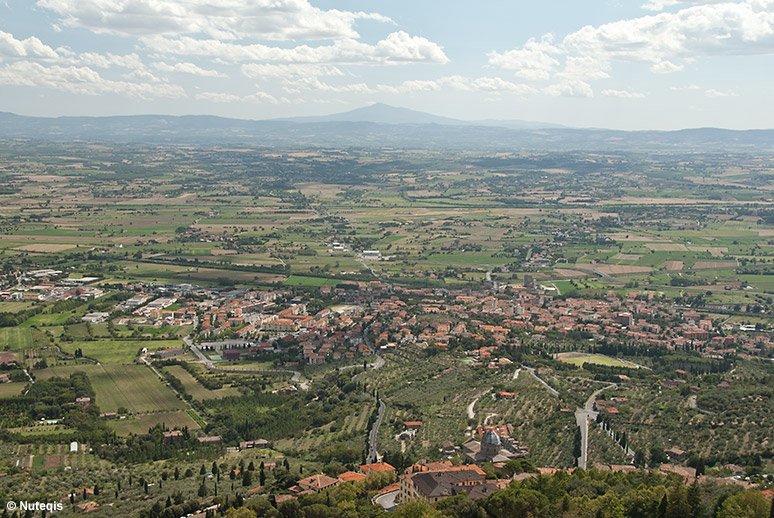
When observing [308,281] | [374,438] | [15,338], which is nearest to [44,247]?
[308,281]

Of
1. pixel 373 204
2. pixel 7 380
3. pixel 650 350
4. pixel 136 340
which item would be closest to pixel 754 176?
pixel 373 204

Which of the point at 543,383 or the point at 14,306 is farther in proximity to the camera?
the point at 14,306

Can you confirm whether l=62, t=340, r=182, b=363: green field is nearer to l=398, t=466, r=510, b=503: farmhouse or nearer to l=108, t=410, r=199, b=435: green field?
l=108, t=410, r=199, b=435: green field

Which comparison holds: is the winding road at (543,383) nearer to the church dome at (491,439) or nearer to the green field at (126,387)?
the church dome at (491,439)

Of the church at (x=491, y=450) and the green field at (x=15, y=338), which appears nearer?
the church at (x=491, y=450)

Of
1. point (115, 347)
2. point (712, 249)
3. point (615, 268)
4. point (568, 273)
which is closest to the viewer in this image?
point (115, 347)

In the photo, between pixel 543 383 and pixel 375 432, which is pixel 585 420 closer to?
pixel 543 383

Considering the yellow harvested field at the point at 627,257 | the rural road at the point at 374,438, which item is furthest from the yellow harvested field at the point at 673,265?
the rural road at the point at 374,438

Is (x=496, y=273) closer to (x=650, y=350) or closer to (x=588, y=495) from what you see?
(x=650, y=350)
